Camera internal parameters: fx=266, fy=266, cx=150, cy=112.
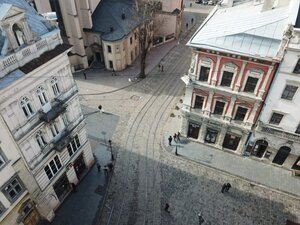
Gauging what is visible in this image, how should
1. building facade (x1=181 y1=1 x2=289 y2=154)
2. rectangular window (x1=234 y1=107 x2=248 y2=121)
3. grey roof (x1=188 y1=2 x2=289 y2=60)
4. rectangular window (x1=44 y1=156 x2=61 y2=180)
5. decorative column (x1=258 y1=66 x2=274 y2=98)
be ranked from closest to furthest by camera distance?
grey roof (x1=188 y1=2 x2=289 y2=60) → rectangular window (x1=44 y1=156 x2=61 y2=180) → building facade (x1=181 y1=1 x2=289 y2=154) → decorative column (x1=258 y1=66 x2=274 y2=98) → rectangular window (x1=234 y1=107 x2=248 y2=121)

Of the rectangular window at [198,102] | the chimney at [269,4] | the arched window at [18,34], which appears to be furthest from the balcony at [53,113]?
the chimney at [269,4]

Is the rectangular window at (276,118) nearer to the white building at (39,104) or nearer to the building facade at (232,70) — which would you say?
the building facade at (232,70)

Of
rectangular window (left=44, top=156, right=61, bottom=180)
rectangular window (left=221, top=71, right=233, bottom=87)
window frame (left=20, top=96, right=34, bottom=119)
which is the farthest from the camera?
rectangular window (left=221, top=71, right=233, bottom=87)

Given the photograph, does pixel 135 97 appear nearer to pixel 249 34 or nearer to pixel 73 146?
pixel 73 146

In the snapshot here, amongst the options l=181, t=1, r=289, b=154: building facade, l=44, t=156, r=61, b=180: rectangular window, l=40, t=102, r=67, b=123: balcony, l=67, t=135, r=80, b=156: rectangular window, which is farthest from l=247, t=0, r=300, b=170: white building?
l=44, t=156, r=61, b=180: rectangular window

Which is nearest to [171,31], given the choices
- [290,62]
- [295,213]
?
[290,62]

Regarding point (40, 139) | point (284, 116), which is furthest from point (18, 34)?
point (284, 116)

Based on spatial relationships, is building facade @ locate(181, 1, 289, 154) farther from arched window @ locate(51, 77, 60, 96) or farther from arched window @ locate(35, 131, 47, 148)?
arched window @ locate(35, 131, 47, 148)
